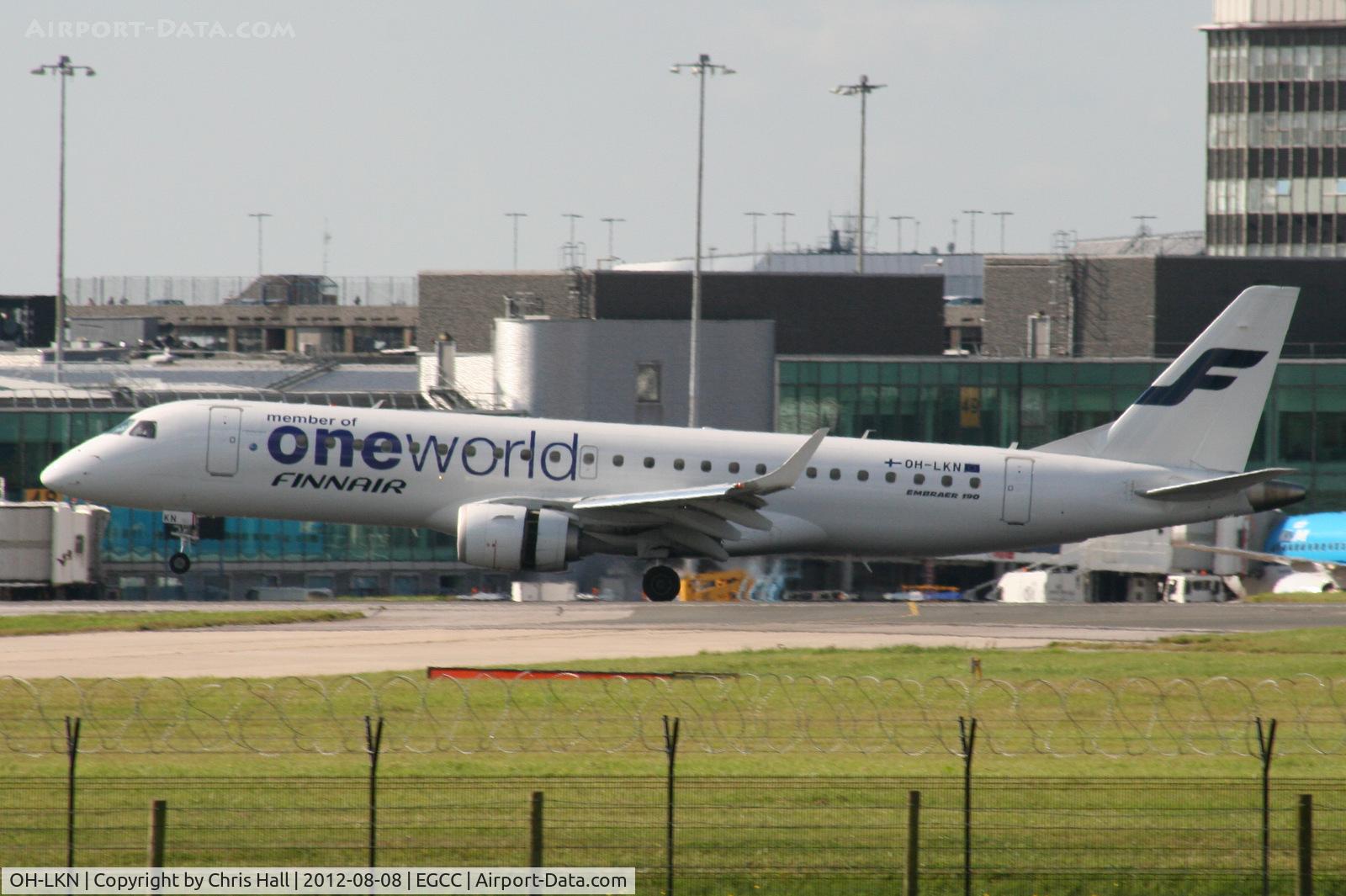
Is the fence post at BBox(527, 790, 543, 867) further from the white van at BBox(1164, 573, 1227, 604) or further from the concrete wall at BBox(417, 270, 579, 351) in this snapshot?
the concrete wall at BBox(417, 270, 579, 351)

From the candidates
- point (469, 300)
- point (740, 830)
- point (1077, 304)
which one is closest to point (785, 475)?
point (740, 830)

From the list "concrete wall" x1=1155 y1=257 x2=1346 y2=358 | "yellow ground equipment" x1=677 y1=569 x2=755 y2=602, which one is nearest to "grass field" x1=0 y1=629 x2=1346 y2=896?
"yellow ground equipment" x1=677 y1=569 x2=755 y2=602

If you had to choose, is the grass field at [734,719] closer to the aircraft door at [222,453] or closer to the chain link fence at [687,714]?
the chain link fence at [687,714]

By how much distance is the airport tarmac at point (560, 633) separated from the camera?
30.4 metres

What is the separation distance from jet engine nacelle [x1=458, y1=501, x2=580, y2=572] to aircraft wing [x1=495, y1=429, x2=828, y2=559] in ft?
2.62

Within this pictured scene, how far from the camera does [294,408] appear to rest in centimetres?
4241

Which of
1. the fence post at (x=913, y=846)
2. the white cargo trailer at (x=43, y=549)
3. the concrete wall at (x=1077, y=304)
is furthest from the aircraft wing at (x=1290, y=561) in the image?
the fence post at (x=913, y=846)

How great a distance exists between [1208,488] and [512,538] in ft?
54.0

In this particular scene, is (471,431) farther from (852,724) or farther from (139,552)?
Result: (139,552)

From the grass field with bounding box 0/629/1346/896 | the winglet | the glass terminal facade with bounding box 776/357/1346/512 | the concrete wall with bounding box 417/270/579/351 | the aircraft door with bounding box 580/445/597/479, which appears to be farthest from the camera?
the concrete wall with bounding box 417/270/579/351

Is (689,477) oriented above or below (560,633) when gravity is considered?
above

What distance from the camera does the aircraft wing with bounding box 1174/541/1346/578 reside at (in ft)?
190

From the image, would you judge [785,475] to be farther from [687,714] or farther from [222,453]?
[687,714]

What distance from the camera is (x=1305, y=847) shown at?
15.0 m
